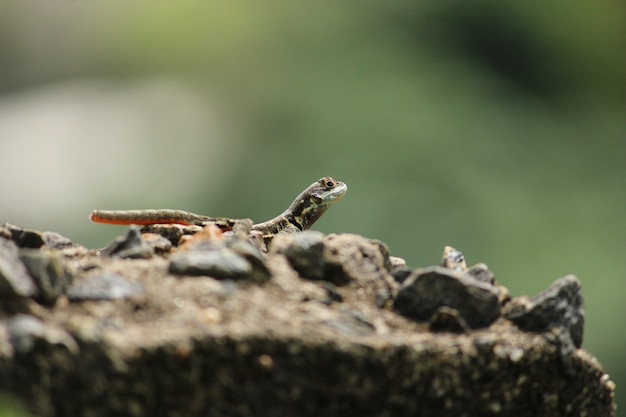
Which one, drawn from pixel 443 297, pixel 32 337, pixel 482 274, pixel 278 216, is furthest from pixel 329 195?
pixel 32 337

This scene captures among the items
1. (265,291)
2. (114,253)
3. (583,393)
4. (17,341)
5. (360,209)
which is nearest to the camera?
(17,341)

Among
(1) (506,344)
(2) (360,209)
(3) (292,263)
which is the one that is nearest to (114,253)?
(3) (292,263)

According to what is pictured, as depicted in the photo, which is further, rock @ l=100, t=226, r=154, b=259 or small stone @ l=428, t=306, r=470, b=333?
rock @ l=100, t=226, r=154, b=259

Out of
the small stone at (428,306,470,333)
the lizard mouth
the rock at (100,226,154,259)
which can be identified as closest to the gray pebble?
the small stone at (428,306,470,333)

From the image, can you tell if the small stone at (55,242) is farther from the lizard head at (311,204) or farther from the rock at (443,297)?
the lizard head at (311,204)

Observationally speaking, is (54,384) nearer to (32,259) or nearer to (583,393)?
(32,259)

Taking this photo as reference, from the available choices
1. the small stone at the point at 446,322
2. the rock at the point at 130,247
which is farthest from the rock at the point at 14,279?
the small stone at the point at 446,322

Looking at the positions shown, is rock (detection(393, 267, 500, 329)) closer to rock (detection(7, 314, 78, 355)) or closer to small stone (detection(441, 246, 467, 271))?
small stone (detection(441, 246, 467, 271))
